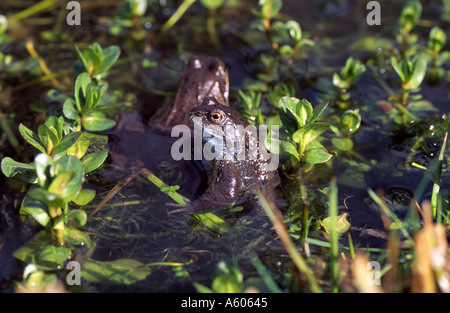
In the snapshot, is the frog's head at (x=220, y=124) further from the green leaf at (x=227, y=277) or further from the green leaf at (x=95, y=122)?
the green leaf at (x=227, y=277)

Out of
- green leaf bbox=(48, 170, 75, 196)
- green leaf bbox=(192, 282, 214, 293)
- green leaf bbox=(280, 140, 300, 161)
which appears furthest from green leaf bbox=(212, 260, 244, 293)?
green leaf bbox=(280, 140, 300, 161)

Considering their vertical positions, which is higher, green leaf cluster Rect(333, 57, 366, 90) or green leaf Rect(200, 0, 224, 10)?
green leaf Rect(200, 0, 224, 10)

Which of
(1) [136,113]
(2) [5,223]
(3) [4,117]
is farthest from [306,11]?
A: (2) [5,223]

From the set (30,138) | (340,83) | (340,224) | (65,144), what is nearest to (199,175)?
(65,144)

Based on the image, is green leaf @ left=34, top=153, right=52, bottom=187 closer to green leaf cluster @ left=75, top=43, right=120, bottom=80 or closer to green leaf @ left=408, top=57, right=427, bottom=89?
green leaf cluster @ left=75, top=43, right=120, bottom=80

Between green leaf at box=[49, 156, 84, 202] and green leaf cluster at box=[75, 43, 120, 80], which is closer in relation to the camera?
green leaf at box=[49, 156, 84, 202]

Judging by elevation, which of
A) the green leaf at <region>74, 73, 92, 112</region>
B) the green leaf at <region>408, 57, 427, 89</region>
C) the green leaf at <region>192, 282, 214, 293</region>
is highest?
the green leaf at <region>408, 57, 427, 89</region>

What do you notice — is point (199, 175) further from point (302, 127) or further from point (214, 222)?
point (302, 127)

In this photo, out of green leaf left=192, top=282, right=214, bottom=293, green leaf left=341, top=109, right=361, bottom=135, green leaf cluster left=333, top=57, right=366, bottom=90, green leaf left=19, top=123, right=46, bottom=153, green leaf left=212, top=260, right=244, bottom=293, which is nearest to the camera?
green leaf left=212, top=260, right=244, bottom=293
